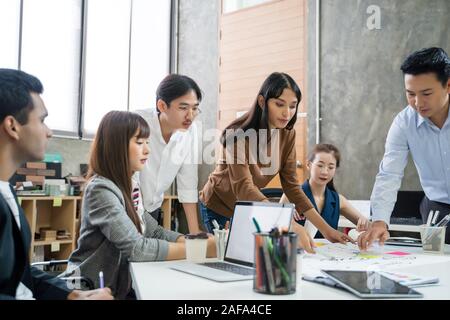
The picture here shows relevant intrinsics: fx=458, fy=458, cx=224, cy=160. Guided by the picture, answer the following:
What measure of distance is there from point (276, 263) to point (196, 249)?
493 millimetres

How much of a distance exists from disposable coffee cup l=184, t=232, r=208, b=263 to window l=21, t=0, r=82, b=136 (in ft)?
11.3

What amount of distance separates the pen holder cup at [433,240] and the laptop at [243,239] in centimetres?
72

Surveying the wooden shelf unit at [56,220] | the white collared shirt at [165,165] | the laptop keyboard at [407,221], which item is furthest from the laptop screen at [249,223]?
the wooden shelf unit at [56,220]

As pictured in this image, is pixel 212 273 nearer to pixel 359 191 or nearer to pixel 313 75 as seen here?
pixel 359 191

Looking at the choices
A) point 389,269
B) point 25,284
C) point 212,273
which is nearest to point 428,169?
point 389,269

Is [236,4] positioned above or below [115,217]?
above

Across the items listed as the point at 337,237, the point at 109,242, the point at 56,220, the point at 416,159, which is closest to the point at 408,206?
the point at 416,159

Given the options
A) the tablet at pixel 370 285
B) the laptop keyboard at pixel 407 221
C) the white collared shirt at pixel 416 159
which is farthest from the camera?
the laptop keyboard at pixel 407 221

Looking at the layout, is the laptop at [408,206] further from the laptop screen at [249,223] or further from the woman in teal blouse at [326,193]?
the laptop screen at [249,223]

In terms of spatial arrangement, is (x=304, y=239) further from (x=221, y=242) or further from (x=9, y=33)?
(x=9, y=33)

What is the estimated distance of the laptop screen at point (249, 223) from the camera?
1.24 metres

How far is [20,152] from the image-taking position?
1070 millimetres
